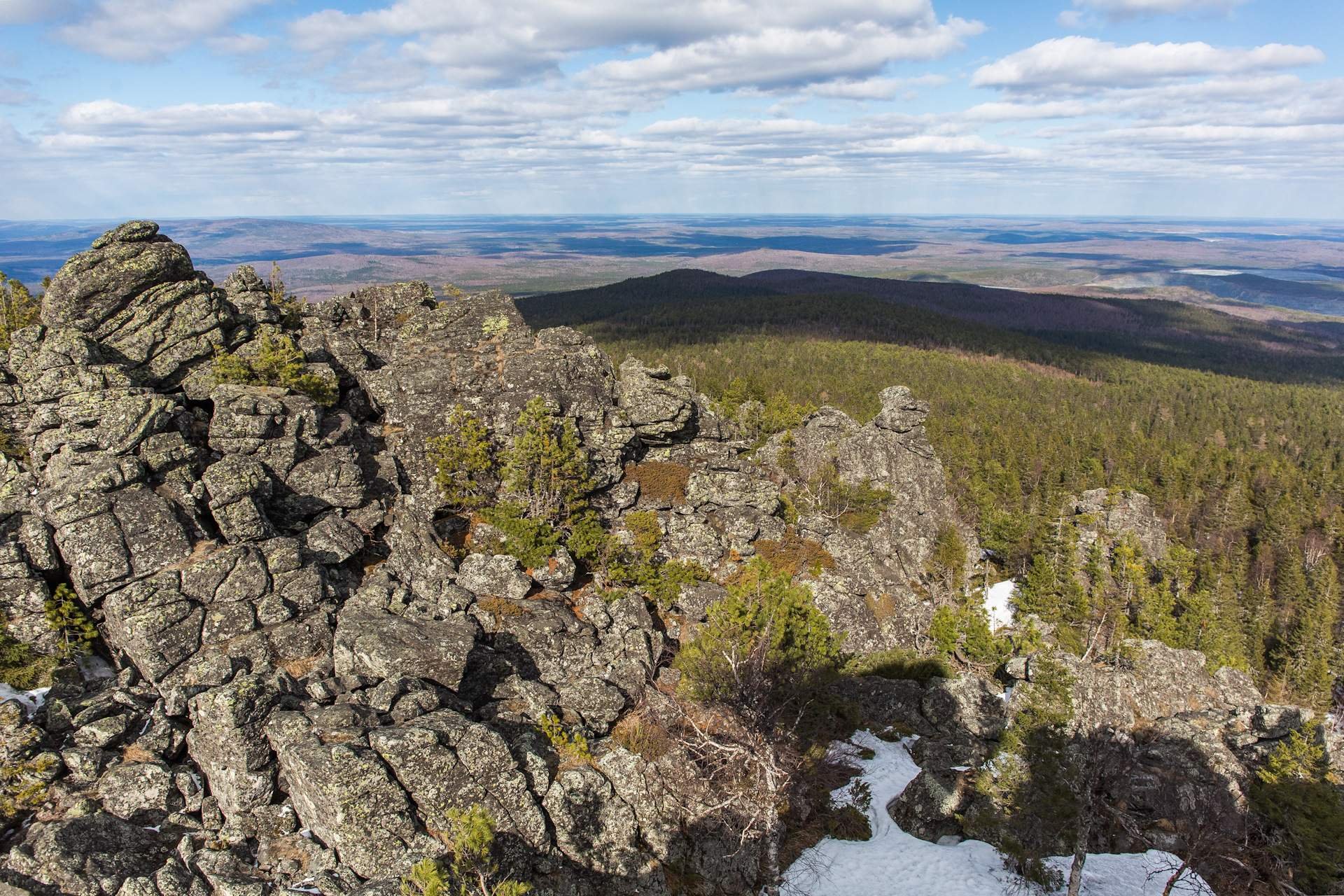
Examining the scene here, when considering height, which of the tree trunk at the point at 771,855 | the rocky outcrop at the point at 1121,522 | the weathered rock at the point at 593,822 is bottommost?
the rocky outcrop at the point at 1121,522

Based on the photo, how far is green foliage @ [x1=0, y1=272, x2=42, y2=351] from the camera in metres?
35.8

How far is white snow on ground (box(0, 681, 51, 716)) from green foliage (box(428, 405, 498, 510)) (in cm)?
1651

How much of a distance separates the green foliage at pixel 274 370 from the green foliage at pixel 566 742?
Result: 21212 mm

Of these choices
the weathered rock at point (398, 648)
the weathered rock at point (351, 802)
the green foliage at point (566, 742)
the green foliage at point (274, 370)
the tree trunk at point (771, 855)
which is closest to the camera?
the weathered rock at point (351, 802)

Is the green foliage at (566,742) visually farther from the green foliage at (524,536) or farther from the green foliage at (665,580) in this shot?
the green foliage at (665,580)

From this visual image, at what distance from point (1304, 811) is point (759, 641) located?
1989cm

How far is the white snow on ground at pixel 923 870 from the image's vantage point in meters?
24.3

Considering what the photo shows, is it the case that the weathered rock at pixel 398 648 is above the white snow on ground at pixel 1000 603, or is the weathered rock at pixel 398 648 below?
above

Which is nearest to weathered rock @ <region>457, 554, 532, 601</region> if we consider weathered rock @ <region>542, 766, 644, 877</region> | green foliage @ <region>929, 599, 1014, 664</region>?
weathered rock @ <region>542, 766, 644, 877</region>

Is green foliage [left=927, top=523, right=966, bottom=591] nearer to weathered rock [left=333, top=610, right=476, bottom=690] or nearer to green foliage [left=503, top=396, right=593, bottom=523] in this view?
green foliage [left=503, top=396, right=593, bottom=523]

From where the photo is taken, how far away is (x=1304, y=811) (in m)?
24.0

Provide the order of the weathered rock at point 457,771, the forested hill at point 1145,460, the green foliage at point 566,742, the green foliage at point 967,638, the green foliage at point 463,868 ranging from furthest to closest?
the forested hill at point 1145,460 → the green foliage at point 967,638 → the green foliage at point 566,742 → the weathered rock at point 457,771 → the green foliage at point 463,868

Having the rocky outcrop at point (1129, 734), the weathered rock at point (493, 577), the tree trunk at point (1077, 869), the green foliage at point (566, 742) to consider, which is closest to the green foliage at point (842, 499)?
the rocky outcrop at point (1129, 734)

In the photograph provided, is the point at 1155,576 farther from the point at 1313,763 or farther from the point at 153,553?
the point at 153,553
